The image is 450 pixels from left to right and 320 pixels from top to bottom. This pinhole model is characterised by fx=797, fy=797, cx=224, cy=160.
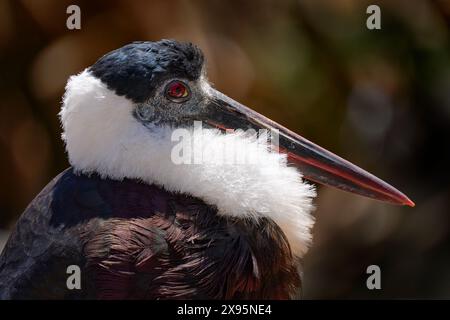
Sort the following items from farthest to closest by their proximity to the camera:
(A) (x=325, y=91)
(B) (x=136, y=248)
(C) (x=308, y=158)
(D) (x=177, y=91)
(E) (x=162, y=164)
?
(A) (x=325, y=91) < (C) (x=308, y=158) < (D) (x=177, y=91) < (E) (x=162, y=164) < (B) (x=136, y=248)

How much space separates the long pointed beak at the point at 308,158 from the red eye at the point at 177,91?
118 millimetres

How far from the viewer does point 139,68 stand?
97.1 inches

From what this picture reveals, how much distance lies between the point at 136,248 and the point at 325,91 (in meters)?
3.01

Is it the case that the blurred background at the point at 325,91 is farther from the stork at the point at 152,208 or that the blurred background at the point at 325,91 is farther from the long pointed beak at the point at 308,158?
the stork at the point at 152,208

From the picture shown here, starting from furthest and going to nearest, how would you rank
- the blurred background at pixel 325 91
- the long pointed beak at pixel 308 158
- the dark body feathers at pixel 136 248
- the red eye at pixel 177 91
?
the blurred background at pixel 325 91 < the long pointed beak at pixel 308 158 < the red eye at pixel 177 91 < the dark body feathers at pixel 136 248

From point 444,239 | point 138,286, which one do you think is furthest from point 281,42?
point 138,286

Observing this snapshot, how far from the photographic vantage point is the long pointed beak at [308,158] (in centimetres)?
270

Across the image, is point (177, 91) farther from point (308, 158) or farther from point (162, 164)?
point (308, 158)

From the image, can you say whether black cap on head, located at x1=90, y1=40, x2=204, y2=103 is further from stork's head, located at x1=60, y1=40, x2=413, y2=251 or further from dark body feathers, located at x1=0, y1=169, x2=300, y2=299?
dark body feathers, located at x1=0, y1=169, x2=300, y2=299

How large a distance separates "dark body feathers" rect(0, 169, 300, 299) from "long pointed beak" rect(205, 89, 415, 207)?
346 mm

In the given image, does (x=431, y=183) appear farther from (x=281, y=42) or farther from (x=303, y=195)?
(x=303, y=195)

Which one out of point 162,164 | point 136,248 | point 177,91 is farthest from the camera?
point 177,91

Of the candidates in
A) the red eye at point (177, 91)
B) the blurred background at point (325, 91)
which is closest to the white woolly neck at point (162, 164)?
the red eye at point (177, 91)

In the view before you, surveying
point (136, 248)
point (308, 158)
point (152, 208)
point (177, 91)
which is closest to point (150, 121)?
point (177, 91)
